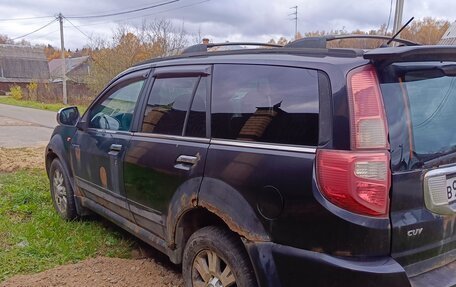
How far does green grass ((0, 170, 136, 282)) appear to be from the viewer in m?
3.63

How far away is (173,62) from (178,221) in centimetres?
125

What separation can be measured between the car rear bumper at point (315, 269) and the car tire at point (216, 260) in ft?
0.41

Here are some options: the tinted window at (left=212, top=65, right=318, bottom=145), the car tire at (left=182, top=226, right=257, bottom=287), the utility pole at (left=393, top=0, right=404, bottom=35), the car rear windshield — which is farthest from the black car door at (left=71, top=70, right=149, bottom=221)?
the utility pole at (left=393, top=0, right=404, bottom=35)

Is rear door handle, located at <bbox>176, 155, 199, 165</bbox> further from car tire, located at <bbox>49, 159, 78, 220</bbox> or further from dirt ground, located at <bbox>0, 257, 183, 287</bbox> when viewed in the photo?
car tire, located at <bbox>49, 159, 78, 220</bbox>

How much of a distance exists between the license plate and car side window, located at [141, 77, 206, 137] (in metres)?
1.46

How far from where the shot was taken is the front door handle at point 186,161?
2619 millimetres

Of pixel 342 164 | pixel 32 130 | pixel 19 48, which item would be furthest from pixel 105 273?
pixel 19 48

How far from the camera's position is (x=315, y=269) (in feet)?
6.49

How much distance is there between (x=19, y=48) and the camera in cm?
6719

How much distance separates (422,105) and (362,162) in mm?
530

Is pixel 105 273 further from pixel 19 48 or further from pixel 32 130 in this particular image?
pixel 19 48

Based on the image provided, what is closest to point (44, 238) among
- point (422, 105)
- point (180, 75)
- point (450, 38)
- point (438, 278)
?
point (180, 75)

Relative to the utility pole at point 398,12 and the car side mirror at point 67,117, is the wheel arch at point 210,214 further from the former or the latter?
the utility pole at point 398,12

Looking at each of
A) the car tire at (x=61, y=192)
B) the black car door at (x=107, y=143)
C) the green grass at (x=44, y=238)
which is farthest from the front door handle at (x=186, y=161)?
the car tire at (x=61, y=192)
